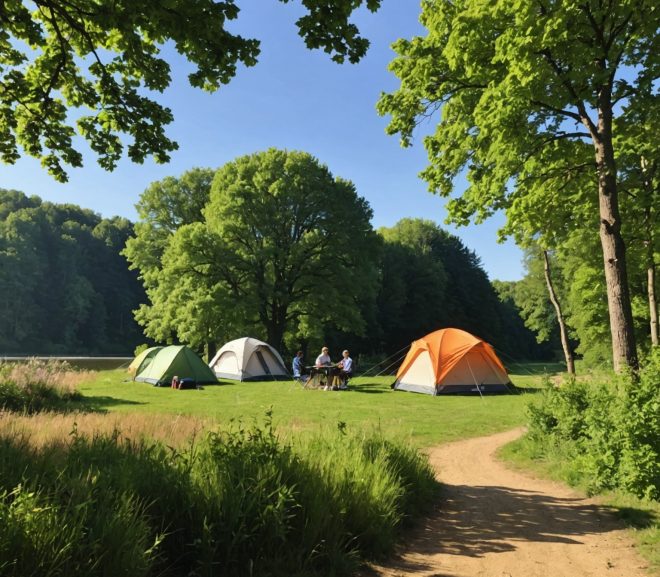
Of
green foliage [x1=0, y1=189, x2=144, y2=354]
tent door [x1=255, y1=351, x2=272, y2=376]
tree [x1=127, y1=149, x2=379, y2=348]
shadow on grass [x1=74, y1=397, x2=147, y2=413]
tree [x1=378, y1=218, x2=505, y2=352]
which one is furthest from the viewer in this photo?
green foliage [x1=0, y1=189, x2=144, y2=354]

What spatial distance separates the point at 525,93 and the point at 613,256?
130 inches

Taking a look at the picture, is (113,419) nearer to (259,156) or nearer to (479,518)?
(479,518)

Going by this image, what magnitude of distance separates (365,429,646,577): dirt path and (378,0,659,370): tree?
218 centimetres

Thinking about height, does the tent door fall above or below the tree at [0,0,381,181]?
below

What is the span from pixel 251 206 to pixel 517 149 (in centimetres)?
2209

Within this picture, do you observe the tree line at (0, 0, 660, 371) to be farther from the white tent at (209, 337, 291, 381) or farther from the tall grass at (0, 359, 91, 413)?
the white tent at (209, 337, 291, 381)

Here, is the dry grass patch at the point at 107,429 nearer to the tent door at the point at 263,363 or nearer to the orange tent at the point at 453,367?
the orange tent at the point at 453,367

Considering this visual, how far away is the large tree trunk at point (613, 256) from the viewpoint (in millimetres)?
8336

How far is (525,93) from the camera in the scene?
26.3ft

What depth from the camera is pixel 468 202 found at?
10828 millimetres

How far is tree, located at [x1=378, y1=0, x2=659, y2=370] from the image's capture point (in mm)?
7824

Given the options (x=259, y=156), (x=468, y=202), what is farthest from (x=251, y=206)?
(x=468, y=202)

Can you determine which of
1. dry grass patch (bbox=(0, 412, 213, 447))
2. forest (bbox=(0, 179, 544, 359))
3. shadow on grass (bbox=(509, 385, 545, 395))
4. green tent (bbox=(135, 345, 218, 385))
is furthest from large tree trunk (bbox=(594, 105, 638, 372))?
forest (bbox=(0, 179, 544, 359))

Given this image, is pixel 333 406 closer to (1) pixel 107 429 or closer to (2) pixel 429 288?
(1) pixel 107 429
